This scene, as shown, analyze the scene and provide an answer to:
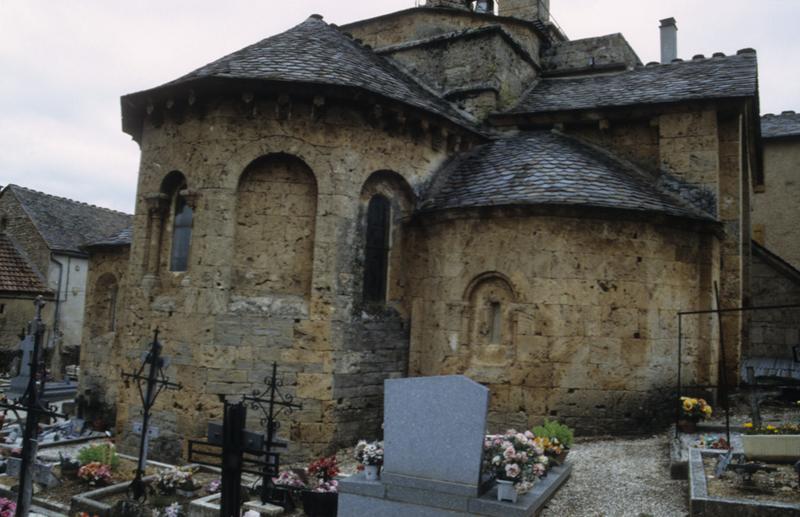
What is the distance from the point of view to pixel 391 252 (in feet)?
36.9

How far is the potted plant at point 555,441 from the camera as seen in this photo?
7.78 meters

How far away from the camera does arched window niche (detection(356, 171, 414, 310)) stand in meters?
10.8

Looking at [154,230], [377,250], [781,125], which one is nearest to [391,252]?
[377,250]

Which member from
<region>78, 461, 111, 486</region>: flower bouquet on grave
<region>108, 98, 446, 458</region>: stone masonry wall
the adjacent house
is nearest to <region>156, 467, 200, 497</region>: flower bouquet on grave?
<region>78, 461, 111, 486</region>: flower bouquet on grave

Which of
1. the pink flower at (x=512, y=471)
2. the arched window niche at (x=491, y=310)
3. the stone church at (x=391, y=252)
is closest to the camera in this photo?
the pink flower at (x=512, y=471)

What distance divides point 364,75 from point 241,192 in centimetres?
290

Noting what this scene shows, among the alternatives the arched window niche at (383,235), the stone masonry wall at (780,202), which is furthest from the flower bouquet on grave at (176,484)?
the stone masonry wall at (780,202)

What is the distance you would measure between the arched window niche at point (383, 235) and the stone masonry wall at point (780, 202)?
16071 mm

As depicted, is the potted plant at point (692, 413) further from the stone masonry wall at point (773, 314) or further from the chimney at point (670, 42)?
the chimney at point (670, 42)

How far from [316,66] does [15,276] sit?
16.3m

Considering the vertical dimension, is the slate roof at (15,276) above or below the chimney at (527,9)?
below

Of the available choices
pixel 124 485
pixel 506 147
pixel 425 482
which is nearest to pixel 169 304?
pixel 124 485

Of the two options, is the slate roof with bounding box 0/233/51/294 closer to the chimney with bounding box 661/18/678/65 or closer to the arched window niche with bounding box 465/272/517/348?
the arched window niche with bounding box 465/272/517/348

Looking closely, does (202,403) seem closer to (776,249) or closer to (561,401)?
(561,401)
